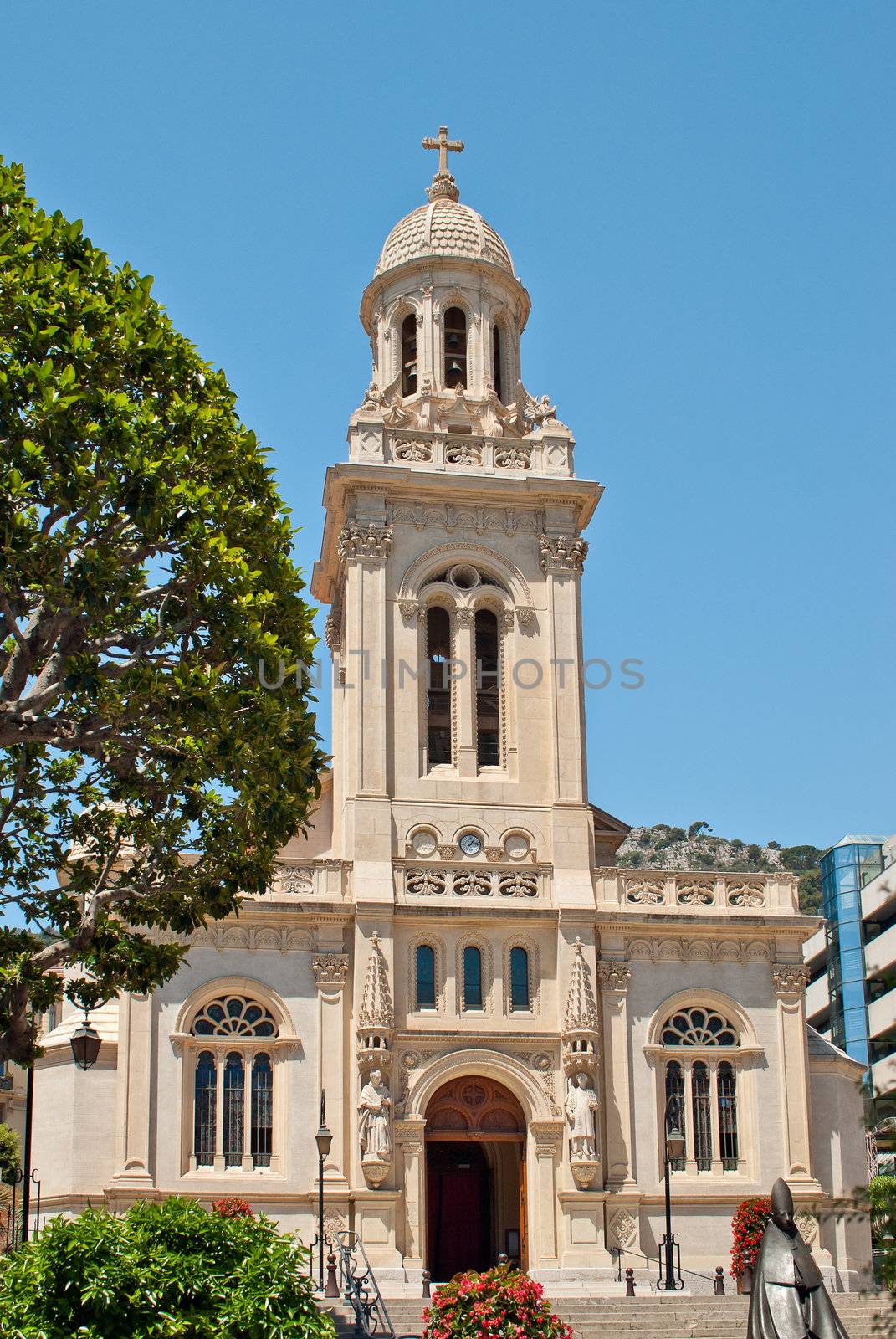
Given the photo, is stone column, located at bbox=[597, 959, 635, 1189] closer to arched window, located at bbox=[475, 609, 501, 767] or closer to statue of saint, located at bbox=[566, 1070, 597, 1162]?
statue of saint, located at bbox=[566, 1070, 597, 1162]

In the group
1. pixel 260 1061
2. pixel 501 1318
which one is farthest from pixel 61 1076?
pixel 501 1318

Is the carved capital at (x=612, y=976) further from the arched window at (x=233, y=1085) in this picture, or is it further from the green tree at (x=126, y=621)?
the green tree at (x=126, y=621)

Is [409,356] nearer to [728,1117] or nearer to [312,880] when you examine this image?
[312,880]

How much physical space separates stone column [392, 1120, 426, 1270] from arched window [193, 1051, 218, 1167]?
13.4 feet

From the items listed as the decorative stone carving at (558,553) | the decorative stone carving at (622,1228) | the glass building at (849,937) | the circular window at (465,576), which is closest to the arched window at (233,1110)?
the decorative stone carving at (622,1228)

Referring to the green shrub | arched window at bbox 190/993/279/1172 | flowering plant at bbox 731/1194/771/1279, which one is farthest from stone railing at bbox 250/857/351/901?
the green shrub

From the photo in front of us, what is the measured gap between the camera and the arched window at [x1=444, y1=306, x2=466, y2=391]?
48.8m

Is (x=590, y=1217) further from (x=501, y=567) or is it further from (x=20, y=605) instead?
(x=20, y=605)

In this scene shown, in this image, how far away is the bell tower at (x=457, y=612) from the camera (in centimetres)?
4306

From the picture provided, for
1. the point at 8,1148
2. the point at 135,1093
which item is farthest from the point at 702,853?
the point at 135,1093

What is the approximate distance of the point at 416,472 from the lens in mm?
45000

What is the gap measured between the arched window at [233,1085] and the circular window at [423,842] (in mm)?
5303

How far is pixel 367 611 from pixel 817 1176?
56.6ft

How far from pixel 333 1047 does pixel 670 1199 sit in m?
8.37
